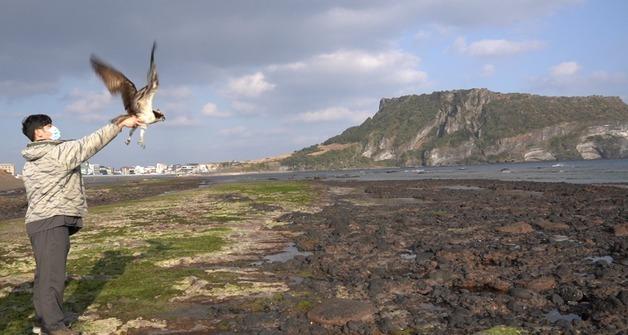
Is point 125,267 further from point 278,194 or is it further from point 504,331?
point 278,194

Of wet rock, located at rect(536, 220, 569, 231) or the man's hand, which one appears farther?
wet rock, located at rect(536, 220, 569, 231)

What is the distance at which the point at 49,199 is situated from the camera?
21.7 ft

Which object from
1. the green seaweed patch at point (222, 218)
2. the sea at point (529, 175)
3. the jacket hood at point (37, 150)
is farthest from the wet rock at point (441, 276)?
the sea at point (529, 175)

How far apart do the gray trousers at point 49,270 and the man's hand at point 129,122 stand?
72.0 inches

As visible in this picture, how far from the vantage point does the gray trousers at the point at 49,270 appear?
659 cm

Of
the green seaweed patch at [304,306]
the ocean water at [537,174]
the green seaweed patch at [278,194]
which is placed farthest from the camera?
the ocean water at [537,174]

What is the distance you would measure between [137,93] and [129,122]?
1.38ft

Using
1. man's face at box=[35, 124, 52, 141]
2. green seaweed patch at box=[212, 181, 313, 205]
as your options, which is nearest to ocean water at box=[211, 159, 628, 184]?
green seaweed patch at box=[212, 181, 313, 205]

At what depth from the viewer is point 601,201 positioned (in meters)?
32.4

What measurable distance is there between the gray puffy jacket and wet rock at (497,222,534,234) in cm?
1810

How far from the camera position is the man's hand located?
6191 mm

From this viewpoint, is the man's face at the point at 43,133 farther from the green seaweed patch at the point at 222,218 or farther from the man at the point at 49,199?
the green seaweed patch at the point at 222,218

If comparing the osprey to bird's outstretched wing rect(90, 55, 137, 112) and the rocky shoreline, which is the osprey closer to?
bird's outstretched wing rect(90, 55, 137, 112)

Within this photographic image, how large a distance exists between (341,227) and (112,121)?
16842 millimetres
